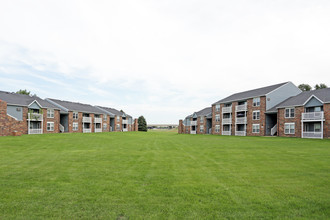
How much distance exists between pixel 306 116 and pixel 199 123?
32158 mm

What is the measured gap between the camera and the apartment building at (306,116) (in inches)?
1143

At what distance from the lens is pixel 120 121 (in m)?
67.5

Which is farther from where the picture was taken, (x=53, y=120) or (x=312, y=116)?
(x=53, y=120)

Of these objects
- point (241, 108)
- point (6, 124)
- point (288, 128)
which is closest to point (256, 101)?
point (241, 108)

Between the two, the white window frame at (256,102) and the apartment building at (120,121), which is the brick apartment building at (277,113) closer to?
the white window frame at (256,102)

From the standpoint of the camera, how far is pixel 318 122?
31156 millimetres

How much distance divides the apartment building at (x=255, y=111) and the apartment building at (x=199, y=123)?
9695mm

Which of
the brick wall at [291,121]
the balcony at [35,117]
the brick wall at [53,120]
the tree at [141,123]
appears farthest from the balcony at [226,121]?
the tree at [141,123]

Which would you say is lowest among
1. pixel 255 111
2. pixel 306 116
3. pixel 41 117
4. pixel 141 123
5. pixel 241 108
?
pixel 141 123

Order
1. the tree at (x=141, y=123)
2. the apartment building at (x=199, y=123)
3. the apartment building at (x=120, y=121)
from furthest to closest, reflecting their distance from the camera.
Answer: the tree at (x=141, y=123) → the apartment building at (x=120, y=121) → the apartment building at (x=199, y=123)

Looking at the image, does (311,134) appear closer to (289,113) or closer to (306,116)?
(306,116)

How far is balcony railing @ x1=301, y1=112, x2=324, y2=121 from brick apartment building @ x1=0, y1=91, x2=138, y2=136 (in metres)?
42.1

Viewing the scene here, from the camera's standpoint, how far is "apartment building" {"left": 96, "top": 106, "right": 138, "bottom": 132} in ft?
211

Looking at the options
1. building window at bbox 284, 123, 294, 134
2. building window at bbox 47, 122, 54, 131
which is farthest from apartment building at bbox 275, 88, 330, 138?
building window at bbox 47, 122, 54, 131
